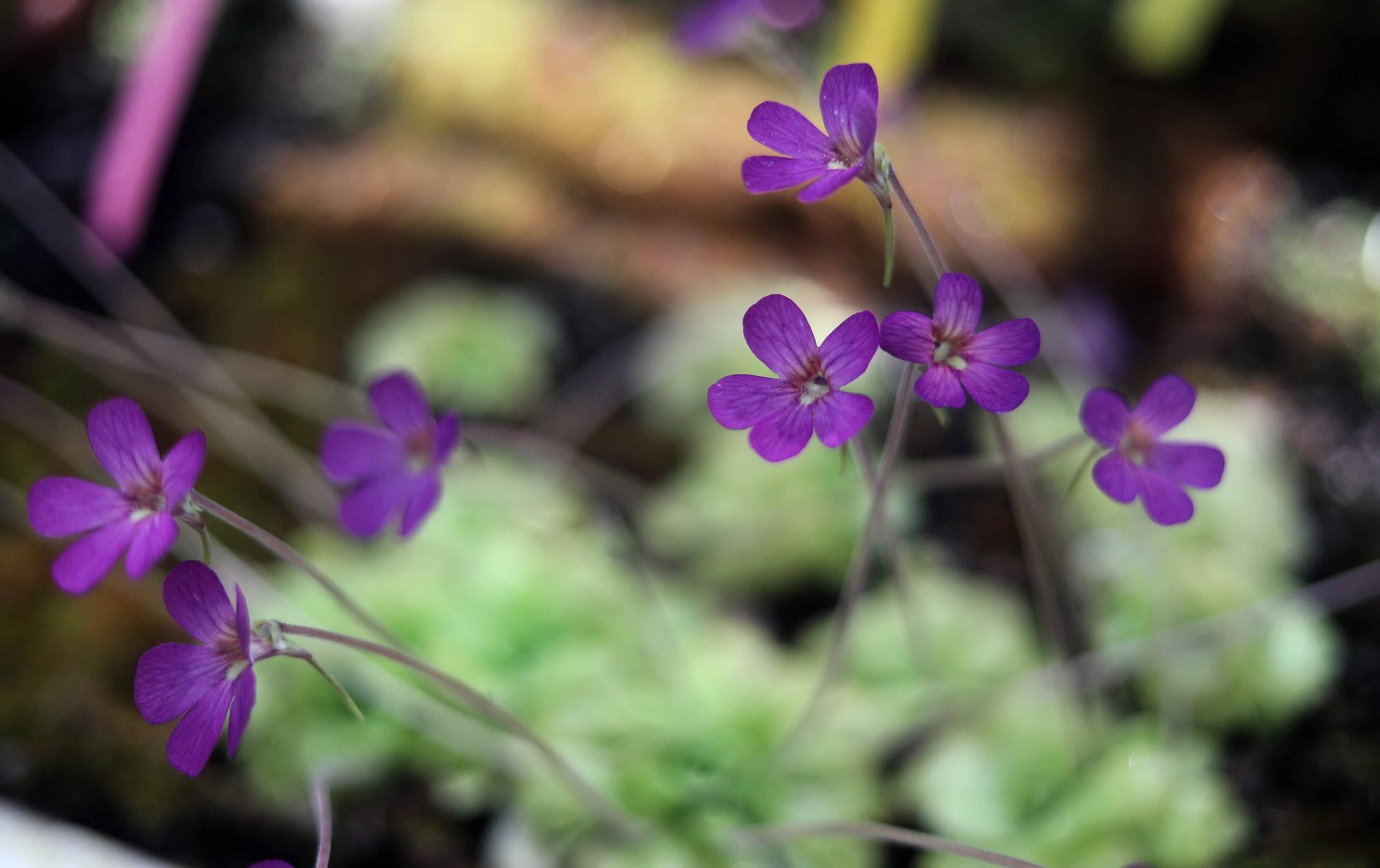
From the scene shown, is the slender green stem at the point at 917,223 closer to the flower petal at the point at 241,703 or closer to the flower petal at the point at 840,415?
the flower petal at the point at 840,415

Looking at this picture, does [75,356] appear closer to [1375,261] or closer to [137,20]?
[137,20]

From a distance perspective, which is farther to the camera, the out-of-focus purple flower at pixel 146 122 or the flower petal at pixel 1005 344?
the out-of-focus purple flower at pixel 146 122

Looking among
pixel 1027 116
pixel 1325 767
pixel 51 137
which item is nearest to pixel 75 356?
pixel 51 137

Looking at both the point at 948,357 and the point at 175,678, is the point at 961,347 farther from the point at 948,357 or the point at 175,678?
the point at 175,678

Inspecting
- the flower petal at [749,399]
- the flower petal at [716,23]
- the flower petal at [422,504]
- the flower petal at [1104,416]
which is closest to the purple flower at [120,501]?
the flower petal at [422,504]

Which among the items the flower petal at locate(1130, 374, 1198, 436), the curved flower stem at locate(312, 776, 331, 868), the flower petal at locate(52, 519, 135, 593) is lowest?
the curved flower stem at locate(312, 776, 331, 868)

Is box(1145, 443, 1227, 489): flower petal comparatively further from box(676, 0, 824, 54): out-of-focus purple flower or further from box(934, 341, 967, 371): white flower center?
box(676, 0, 824, 54): out-of-focus purple flower

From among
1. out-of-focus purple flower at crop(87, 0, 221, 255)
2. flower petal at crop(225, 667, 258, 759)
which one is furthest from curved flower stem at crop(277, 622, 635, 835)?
out-of-focus purple flower at crop(87, 0, 221, 255)
